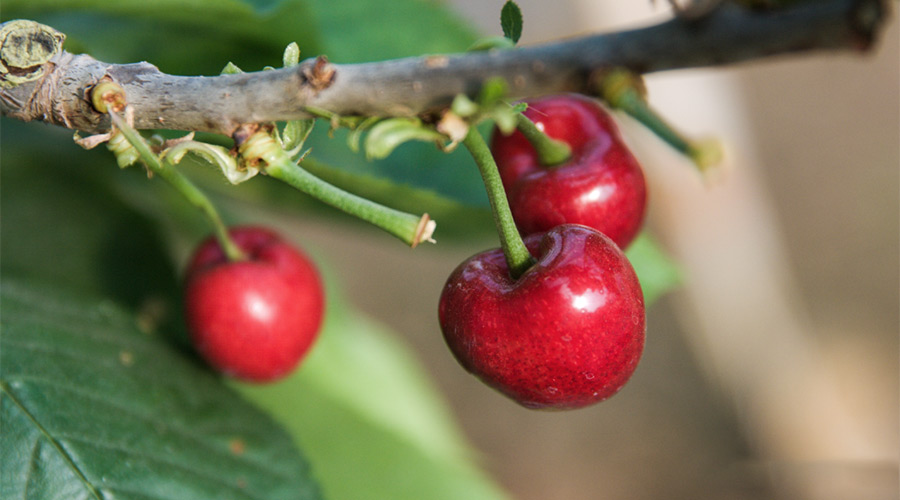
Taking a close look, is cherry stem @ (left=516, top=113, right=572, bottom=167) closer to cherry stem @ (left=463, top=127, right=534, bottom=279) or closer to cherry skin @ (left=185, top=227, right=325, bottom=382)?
cherry stem @ (left=463, top=127, right=534, bottom=279)

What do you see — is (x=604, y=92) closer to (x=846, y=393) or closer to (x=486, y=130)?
(x=486, y=130)

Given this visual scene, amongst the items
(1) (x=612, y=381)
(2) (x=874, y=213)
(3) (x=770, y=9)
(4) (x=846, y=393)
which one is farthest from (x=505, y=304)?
(2) (x=874, y=213)

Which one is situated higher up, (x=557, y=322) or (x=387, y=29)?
(x=387, y=29)

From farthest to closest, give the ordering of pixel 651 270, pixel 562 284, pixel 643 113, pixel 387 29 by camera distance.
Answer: pixel 387 29, pixel 651 270, pixel 562 284, pixel 643 113

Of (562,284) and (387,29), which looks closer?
(562,284)

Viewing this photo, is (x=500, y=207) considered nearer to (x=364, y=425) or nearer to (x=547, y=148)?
(x=547, y=148)

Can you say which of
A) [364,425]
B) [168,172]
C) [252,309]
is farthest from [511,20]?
[364,425]

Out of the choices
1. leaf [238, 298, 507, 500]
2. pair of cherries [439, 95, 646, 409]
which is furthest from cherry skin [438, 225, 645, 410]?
leaf [238, 298, 507, 500]

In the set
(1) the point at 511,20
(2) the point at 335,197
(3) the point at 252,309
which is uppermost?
(1) the point at 511,20
